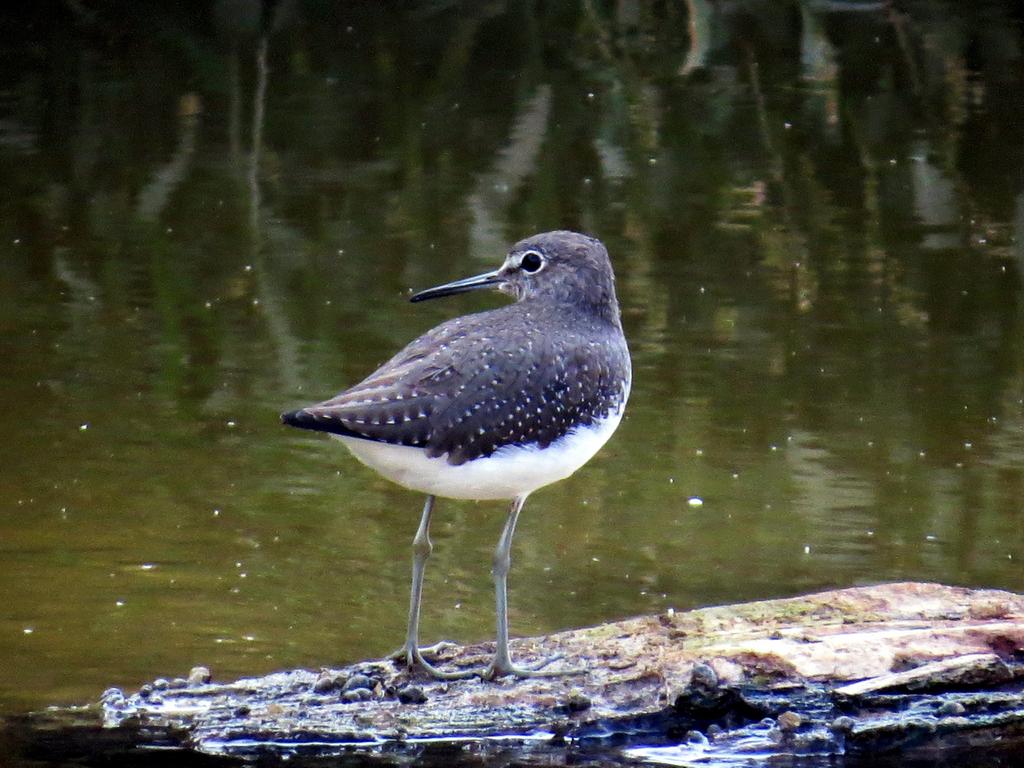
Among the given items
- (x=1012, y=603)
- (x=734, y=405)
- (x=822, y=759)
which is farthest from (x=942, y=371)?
(x=822, y=759)

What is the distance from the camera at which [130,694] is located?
5.59 meters

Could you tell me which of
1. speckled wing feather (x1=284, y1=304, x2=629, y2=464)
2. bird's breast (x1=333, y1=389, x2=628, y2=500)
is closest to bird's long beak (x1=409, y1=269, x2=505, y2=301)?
speckled wing feather (x1=284, y1=304, x2=629, y2=464)

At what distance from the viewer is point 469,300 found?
34.3 ft

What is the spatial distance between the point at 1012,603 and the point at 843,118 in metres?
9.64

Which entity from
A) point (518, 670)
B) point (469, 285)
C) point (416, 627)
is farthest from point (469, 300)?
point (518, 670)

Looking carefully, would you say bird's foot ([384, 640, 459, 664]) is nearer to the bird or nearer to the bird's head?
the bird

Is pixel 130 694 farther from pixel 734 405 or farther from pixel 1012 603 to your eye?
pixel 734 405

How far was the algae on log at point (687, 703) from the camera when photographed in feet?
17.4

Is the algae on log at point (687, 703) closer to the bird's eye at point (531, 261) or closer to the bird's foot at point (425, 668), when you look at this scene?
the bird's foot at point (425, 668)

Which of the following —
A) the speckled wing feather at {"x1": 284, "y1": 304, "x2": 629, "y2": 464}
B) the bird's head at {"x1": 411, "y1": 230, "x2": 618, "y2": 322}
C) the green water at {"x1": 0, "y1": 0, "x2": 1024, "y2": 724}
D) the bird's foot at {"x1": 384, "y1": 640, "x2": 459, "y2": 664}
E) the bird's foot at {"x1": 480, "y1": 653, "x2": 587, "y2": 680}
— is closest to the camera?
the speckled wing feather at {"x1": 284, "y1": 304, "x2": 629, "y2": 464}

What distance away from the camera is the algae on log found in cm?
531

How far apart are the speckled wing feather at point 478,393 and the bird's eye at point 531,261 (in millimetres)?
293

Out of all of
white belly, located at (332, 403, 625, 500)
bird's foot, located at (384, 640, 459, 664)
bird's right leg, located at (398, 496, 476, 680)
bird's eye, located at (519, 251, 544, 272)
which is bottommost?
bird's foot, located at (384, 640, 459, 664)

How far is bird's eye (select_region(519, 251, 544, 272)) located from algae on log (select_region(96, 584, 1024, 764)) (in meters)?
1.39
